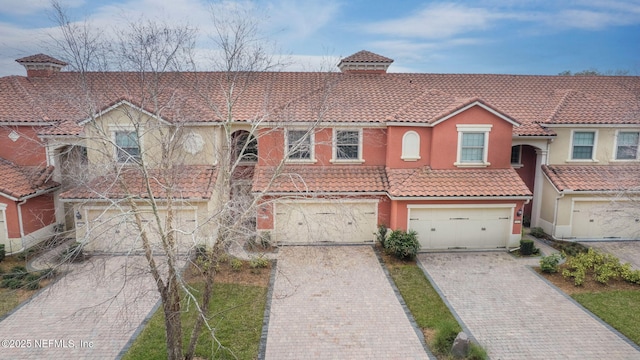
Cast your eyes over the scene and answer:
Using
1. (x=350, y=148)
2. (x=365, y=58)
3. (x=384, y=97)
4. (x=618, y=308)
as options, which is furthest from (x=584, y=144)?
(x=365, y=58)

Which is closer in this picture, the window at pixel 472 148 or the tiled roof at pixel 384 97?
the window at pixel 472 148

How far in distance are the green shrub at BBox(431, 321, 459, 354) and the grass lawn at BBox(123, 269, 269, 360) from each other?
4.63m

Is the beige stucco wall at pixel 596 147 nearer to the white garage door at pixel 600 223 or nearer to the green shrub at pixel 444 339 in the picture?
the white garage door at pixel 600 223

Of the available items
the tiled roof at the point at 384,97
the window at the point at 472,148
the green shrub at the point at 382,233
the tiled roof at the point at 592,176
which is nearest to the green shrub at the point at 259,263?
the green shrub at the point at 382,233

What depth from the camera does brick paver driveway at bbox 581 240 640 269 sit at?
16.7m

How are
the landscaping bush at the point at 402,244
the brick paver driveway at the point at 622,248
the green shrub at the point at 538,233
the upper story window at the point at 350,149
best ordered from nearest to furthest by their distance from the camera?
the landscaping bush at the point at 402,244 < the brick paver driveway at the point at 622,248 < the upper story window at the point at 350,149 < the green shrub at the point at 538,233

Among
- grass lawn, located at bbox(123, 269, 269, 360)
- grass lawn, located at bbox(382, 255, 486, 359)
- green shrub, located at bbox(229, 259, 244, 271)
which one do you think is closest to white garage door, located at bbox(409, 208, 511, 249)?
grass lawn, located at bbox(382, 255, 486, 359)

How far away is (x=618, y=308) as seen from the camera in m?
12.5

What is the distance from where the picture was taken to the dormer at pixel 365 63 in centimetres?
2227

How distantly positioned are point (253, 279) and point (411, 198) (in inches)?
285

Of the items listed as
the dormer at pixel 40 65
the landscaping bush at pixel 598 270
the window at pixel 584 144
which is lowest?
the landscaping bush at pixel 598 270

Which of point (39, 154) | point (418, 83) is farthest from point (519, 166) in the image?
point (39, 154)

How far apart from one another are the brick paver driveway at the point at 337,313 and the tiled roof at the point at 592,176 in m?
9.84

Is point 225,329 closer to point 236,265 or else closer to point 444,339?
point 236,265
